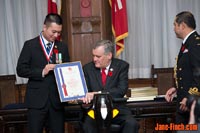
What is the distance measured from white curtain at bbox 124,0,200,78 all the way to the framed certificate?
9.06ft

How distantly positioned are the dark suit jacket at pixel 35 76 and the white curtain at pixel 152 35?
9.61ft

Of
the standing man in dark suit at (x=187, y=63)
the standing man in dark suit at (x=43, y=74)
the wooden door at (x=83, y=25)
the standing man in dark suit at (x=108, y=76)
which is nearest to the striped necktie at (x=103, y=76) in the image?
the standing man in dark suit at (x=108, y=76)

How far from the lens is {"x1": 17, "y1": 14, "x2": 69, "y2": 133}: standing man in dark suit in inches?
114

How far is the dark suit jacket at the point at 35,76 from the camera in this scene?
114 inches

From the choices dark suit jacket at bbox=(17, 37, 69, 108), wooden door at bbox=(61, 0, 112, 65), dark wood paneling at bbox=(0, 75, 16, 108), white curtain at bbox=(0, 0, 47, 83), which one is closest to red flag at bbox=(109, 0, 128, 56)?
wooden door at bbox=(61, 0, 112, 65)

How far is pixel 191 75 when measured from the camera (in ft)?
9.59

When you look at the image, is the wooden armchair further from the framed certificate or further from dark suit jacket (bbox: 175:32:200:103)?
the framed certificate

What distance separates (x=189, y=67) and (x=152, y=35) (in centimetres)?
289

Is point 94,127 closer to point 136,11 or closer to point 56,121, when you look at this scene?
point 56,121

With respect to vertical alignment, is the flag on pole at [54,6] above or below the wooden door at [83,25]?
above

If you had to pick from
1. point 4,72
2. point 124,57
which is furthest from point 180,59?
point 4,72

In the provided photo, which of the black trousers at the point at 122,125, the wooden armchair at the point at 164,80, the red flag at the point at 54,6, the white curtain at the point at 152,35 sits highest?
the red flag at the point at 54,6

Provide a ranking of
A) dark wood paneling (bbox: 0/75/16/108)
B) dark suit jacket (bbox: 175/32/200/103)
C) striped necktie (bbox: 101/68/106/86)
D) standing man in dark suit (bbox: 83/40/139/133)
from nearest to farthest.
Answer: dark suit jacket (bbox: 175/32/200/103)
standing man in dark suit (bbox: 83/40/139/133)
striped necktie (bbox: 101/68/106/86)
dark wood paneling (bbox: 0/75/16/108)

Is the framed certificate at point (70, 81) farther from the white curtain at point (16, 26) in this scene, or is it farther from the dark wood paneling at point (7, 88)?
the white curtain at point (16, 26)
